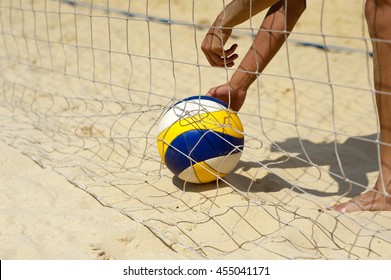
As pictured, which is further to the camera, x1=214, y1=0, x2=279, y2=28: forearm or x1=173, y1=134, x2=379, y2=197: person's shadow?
x1=173, y1=134, x2=379, y2=197: person's shadow

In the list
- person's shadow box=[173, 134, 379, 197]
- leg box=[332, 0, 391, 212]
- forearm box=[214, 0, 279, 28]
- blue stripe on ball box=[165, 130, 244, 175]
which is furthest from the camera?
person's shadow box=[173, 134, 379, 197]

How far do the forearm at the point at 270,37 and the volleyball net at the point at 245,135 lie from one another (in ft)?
0.25

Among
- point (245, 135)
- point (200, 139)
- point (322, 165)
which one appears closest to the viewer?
point (200, 139)

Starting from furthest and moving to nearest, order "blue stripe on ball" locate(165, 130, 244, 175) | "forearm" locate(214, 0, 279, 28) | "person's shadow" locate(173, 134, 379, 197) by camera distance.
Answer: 1. "person's shadow" locate(173, 134, 379, 197)
2. "forearm" locate(214, 0, 279, 28)
3. "blue stripe on ball" locate(165, 130, 244, 175)

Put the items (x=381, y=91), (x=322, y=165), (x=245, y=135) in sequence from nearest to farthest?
1. (x=381, y=91)
2. (x=245, y=135)
3. (x=322, y=165)

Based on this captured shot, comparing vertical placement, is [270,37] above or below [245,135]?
above

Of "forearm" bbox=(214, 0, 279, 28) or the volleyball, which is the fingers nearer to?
"forearm" bbox=(214, 0, 279, 28)

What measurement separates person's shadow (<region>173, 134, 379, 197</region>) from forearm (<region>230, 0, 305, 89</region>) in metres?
0.46

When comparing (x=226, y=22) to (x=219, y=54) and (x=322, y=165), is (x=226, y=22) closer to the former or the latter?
(x=219, y=54)

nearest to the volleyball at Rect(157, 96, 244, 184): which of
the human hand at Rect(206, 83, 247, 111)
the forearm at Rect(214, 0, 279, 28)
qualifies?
the human hand at Rect(206, 83, 247, 111)

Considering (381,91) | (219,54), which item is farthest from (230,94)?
(381,91)

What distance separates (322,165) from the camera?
326cm

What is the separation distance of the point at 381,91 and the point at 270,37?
615 millimetres

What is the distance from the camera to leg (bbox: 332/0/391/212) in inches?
93.7
